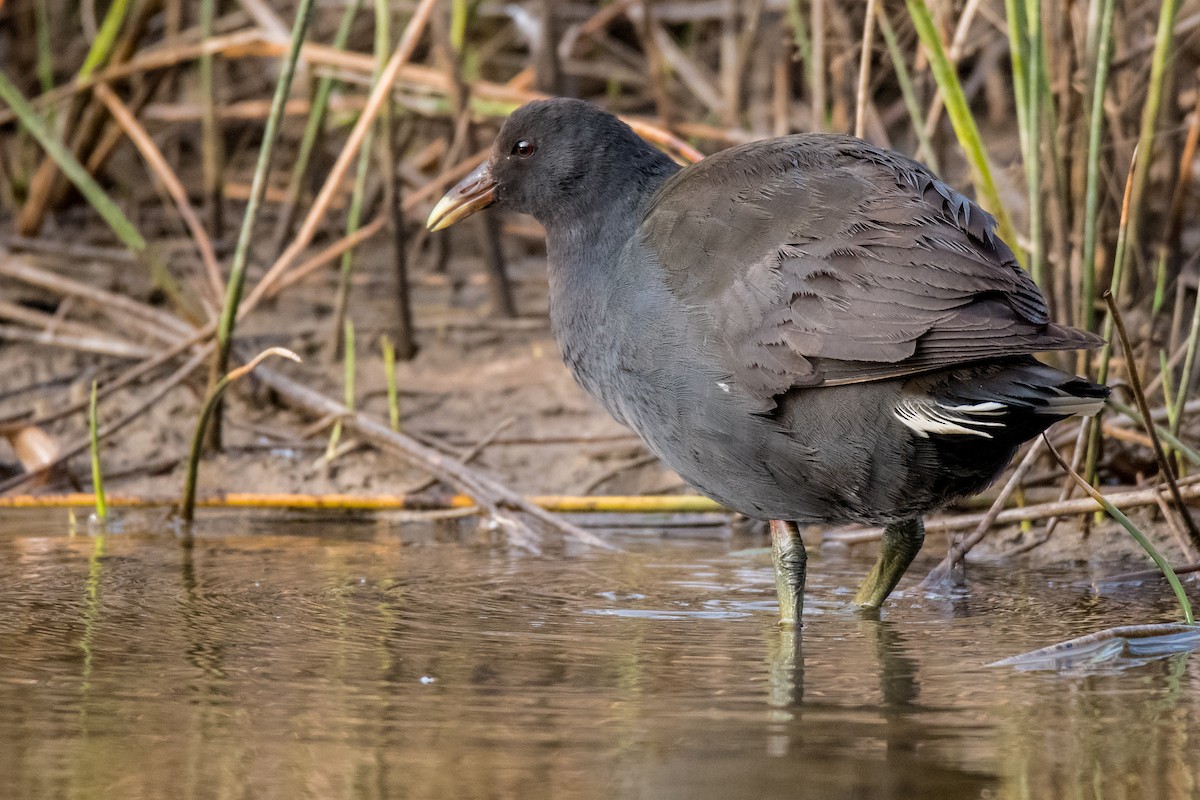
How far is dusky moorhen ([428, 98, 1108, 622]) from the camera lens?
296 centimetres

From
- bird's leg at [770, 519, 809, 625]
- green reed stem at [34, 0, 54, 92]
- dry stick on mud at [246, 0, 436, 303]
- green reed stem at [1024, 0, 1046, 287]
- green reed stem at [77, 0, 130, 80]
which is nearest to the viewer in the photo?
bird's leg at [770, 519, 809, 625]

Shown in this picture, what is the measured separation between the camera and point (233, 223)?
22.4 ft

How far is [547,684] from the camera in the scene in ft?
9.04

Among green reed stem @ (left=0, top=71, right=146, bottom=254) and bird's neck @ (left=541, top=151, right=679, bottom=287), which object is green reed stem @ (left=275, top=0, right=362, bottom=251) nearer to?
green reed stem @ (left=0, top=71, right=146, bottom=254)

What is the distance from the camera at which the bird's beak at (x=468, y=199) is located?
4.18 metres

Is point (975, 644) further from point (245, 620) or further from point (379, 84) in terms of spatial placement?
point (379, 84)

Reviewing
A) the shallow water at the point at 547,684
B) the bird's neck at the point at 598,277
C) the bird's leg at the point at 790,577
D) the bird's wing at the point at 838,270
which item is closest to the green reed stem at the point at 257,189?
the shallow water at the point at 547,684

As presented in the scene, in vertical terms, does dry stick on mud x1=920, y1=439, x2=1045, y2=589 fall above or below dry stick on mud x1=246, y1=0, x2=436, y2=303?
below

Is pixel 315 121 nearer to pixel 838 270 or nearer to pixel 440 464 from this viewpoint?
pixel 440 464

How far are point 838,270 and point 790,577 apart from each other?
740 millimetres

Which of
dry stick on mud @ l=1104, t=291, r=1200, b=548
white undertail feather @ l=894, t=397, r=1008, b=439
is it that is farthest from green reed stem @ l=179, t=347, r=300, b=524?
dry stick on mud @ l=1104, t=291, r=1200, b=548

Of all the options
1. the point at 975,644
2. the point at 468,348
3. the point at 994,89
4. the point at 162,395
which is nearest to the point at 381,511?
the point at 162,395

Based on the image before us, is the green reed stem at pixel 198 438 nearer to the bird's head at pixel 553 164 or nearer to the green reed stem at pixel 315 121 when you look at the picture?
the bird's head at pixel 553 164

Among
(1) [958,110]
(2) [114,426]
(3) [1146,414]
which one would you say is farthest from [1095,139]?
(2) [114,426]
